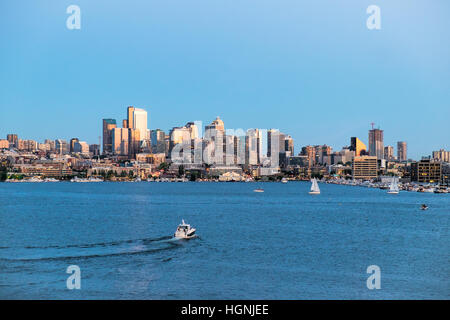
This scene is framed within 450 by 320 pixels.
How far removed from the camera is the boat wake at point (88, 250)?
27.2 m

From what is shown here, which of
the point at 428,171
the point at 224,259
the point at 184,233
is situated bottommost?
the point at 224,259

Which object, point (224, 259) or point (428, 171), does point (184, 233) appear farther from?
point (428, 171)

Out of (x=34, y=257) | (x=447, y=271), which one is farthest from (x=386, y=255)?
(x=34, y=257)

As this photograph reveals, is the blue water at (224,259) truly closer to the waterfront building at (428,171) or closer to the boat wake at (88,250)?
the boat wake at (88,250)

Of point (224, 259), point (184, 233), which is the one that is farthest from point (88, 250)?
point (224, 259)

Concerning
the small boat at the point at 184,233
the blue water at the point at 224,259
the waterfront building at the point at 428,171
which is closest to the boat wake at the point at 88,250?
the blue water at the point at 224,259

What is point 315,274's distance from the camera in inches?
929

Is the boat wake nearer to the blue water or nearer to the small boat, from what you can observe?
the blue water

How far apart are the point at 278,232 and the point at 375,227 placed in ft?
29.1

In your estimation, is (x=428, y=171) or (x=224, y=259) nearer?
(x=224, y=259)

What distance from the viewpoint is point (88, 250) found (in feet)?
96.4

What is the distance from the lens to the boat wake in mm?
27219
